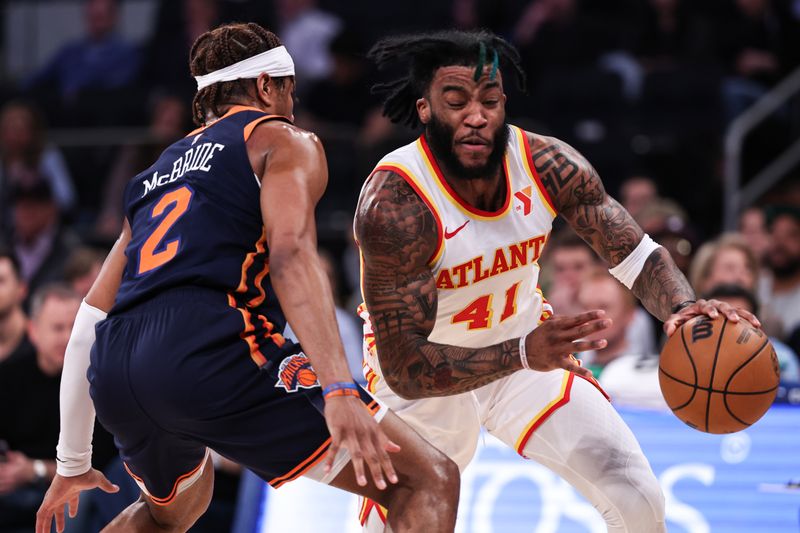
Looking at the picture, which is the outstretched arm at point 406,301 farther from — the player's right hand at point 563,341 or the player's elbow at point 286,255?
the player's elbow at point 286,255

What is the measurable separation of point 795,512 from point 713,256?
5.93 ft

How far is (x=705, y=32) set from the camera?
1015 centimetres

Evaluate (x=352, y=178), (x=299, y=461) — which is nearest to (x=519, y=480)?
(x=299, y=461)

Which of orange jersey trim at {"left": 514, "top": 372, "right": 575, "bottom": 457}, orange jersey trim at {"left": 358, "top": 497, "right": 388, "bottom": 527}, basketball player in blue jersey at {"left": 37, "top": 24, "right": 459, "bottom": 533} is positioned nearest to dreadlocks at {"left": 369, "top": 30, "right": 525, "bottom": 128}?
basketball player in blue jersey at {"left": 37, "top": 24, "right": 459, "bottom": 533}

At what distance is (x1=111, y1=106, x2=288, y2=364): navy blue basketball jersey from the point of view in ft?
12.2

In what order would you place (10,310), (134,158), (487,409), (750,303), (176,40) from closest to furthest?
(487,409), (750,303), (10,310), (134,158), (176,40)

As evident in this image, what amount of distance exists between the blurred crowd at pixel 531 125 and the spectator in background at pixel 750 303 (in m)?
0.47

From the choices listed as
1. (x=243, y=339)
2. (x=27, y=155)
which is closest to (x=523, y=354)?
(x=243, y=339)

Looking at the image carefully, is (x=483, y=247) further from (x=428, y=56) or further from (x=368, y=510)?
(x=368, y=510)

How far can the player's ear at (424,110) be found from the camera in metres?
4.55

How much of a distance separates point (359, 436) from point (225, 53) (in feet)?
4.73

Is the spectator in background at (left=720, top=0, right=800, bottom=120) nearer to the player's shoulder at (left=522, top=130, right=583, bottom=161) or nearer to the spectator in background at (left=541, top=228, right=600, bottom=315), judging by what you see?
the spectator in background at (left=541, top=228, right=600, bottom=315)

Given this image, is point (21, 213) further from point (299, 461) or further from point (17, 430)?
point (299, 461)

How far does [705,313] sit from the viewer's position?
4.22m
